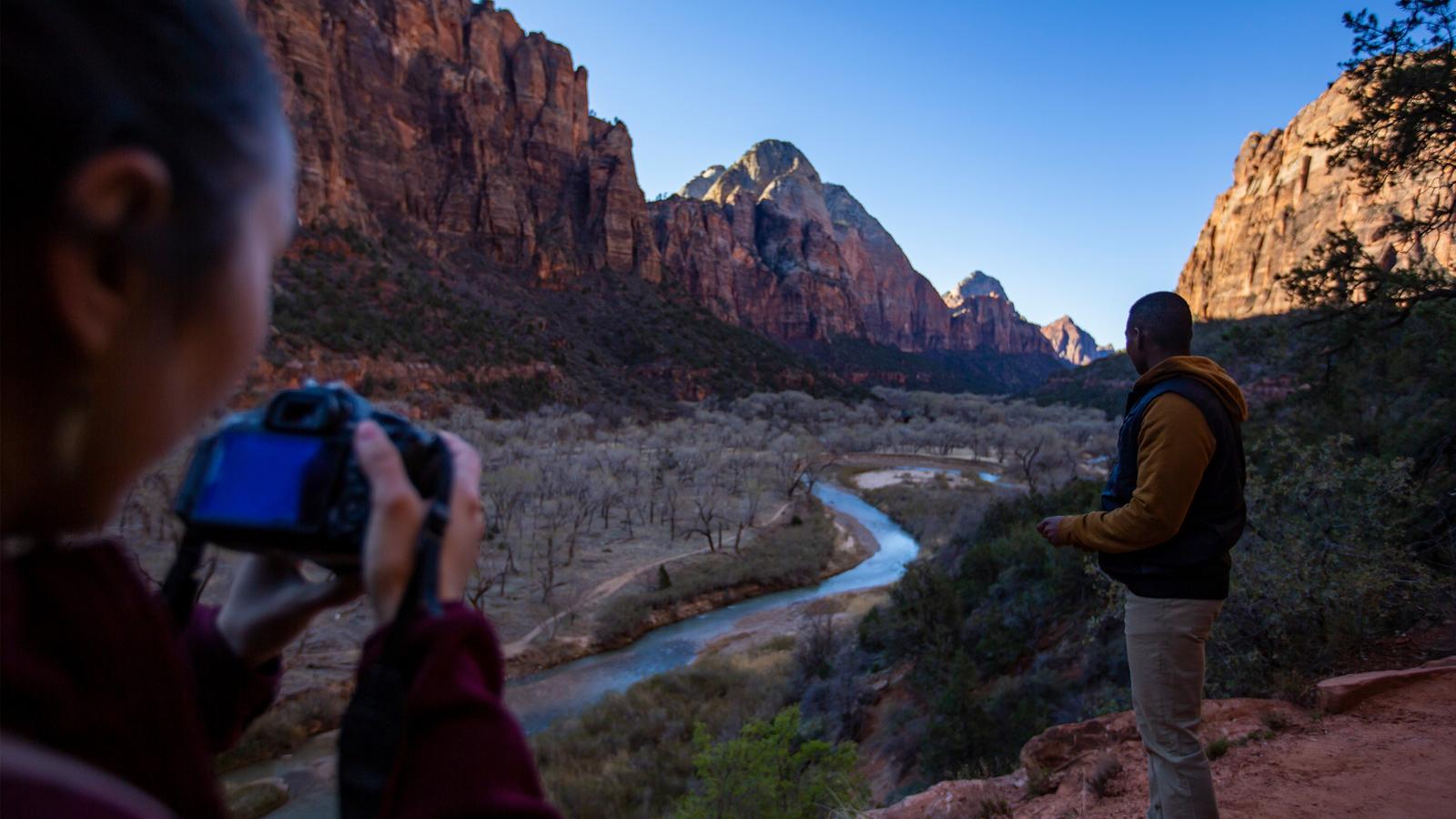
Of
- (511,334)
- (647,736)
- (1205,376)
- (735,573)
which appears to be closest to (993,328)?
(511,334)

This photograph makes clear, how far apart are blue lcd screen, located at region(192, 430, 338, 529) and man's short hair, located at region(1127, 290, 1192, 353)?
309 centimetres

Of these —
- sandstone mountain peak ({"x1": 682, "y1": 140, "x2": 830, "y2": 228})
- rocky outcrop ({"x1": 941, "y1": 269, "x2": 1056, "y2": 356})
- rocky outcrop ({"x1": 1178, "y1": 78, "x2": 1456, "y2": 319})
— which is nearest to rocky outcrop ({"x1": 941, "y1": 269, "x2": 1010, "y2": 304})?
rocky outcrop ({"x1": 941, "y1": 269, "x2": 1056, "y2": 356})

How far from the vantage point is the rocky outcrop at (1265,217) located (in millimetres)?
51031

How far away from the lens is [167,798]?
0.51m

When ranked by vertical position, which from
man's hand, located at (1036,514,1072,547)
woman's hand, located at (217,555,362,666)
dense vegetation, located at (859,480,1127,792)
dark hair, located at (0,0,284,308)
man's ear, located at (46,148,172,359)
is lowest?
dense vegetation, located at (859,480,1127,792)

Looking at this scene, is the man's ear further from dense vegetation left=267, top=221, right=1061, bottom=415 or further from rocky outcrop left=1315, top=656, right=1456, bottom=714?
dense vegetation left=267, top=221, right=1061, bottom=415

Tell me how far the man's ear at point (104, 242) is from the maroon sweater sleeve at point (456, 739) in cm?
36

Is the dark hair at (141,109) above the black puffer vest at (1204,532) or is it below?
above

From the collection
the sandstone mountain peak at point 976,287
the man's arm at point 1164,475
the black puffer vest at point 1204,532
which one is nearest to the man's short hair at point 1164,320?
the black puffer vest at point 1204,532

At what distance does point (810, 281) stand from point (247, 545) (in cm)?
10927

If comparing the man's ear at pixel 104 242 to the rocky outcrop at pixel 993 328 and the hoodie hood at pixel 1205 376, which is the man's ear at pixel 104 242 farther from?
the rocky outcrop at pixel 993 328

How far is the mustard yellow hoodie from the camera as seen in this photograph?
8.44 ft

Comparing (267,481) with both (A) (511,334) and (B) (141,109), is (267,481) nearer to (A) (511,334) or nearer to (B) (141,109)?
(B) (141,109)

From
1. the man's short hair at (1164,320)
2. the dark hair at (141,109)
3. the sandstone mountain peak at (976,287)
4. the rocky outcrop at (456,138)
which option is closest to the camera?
the dark hair at (141,109)
